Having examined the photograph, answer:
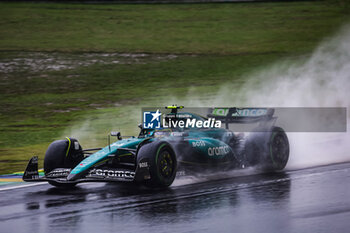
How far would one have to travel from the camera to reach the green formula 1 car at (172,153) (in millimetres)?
8828

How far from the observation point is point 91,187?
9703 mm

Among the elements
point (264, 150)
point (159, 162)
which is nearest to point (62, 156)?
point (159, 162)

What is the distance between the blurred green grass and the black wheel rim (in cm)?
512

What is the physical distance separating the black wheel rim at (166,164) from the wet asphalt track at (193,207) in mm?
292

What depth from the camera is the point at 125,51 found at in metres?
31.3

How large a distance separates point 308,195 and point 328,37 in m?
27.1

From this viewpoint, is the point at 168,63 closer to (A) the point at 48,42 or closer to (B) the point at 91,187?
(A) the point at 48,42

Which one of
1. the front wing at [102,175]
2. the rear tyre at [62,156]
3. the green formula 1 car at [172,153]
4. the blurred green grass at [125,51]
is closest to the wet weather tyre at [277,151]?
the green formula 1 car at [172,153]

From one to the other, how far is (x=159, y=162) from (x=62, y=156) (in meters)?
1.79

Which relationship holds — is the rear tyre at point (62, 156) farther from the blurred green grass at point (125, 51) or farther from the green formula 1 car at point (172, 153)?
the blurred green grass at point (125, 51)

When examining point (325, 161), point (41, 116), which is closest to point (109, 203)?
point (325, 161)

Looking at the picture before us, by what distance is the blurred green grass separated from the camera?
19906 mm

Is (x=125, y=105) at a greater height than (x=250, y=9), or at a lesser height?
lesser

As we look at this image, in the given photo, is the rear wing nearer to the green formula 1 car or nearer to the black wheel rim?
the green formula 1 car
